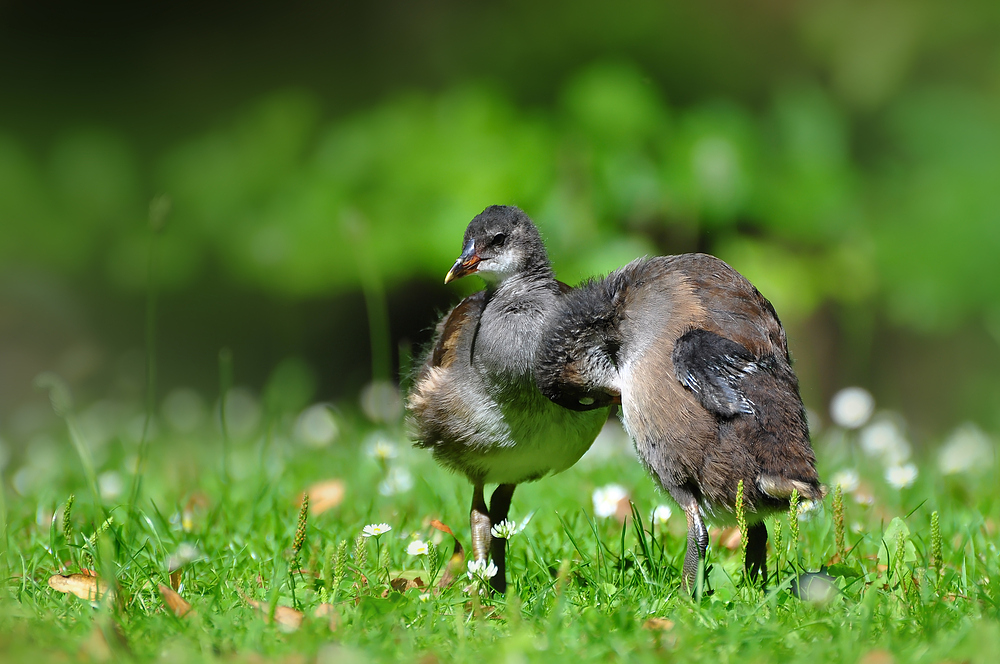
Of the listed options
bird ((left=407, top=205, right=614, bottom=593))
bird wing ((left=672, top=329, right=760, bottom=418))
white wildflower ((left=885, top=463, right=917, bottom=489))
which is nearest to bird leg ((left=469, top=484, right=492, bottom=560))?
bird ((left=407, top=205, right=614, bottom=593))

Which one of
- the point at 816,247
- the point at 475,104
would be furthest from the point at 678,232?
the point at 475,104

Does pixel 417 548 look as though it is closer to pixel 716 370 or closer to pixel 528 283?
pixel 528 283

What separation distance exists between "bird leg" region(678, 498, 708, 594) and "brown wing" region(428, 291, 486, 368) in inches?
41.5

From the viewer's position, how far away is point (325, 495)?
4055mm

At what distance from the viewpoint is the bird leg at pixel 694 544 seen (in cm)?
276

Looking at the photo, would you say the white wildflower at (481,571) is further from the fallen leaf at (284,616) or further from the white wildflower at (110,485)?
the white wildflower at (110,485)

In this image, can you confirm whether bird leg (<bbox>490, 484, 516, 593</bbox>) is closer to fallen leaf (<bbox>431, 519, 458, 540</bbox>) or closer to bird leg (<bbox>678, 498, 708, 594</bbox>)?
fallen leaf (<bbox>431, 519, 458, 540</bbox>)

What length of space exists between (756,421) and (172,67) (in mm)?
5910

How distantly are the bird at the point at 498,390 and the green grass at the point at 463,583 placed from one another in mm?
250

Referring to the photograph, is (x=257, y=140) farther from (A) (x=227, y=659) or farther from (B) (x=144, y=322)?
(A) (x=227, y=659)

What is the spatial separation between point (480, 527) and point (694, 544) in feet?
2.76

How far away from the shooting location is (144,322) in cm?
722

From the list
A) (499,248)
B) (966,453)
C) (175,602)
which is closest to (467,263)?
(499,248)

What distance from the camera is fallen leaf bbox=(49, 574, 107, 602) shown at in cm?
275
